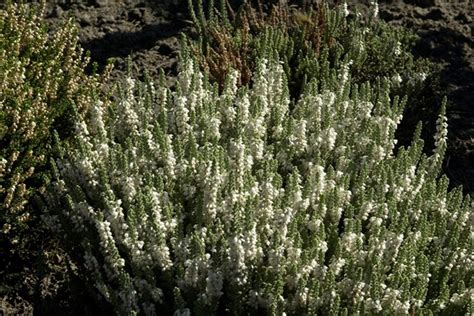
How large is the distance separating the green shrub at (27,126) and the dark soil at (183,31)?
724mm

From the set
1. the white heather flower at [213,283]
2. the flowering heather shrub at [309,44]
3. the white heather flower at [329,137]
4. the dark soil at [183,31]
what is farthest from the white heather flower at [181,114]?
the dark soil at [183,31]

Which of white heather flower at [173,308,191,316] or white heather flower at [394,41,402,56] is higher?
white heather flower at [394,41,402,56]

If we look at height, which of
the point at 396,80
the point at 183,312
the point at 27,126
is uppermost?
the point at 27,126

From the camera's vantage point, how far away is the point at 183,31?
576 cm

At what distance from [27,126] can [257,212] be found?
1458 mm

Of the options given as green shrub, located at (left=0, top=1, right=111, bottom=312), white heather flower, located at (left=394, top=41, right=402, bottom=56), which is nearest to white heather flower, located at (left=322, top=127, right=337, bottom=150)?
green shrub, located at (left=0, top=1, right=111, bottom=312)

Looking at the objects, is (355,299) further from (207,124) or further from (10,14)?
(10,14)

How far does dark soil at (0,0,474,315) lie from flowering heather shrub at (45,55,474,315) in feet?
4.70

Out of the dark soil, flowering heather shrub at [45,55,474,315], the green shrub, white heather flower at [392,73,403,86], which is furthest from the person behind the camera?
the dark soil

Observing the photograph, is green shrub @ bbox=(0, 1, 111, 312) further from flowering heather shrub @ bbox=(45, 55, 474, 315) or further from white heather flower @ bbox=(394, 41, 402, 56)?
white heather flower @ bbox=(394, 41, 402, 56)

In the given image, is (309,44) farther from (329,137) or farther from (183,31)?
(329,137)

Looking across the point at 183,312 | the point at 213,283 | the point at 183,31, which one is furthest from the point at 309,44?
the point at 183,312

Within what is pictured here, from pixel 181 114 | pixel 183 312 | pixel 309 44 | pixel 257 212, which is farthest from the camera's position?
pixel 309 44

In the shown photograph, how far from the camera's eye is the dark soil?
5.19 metres
